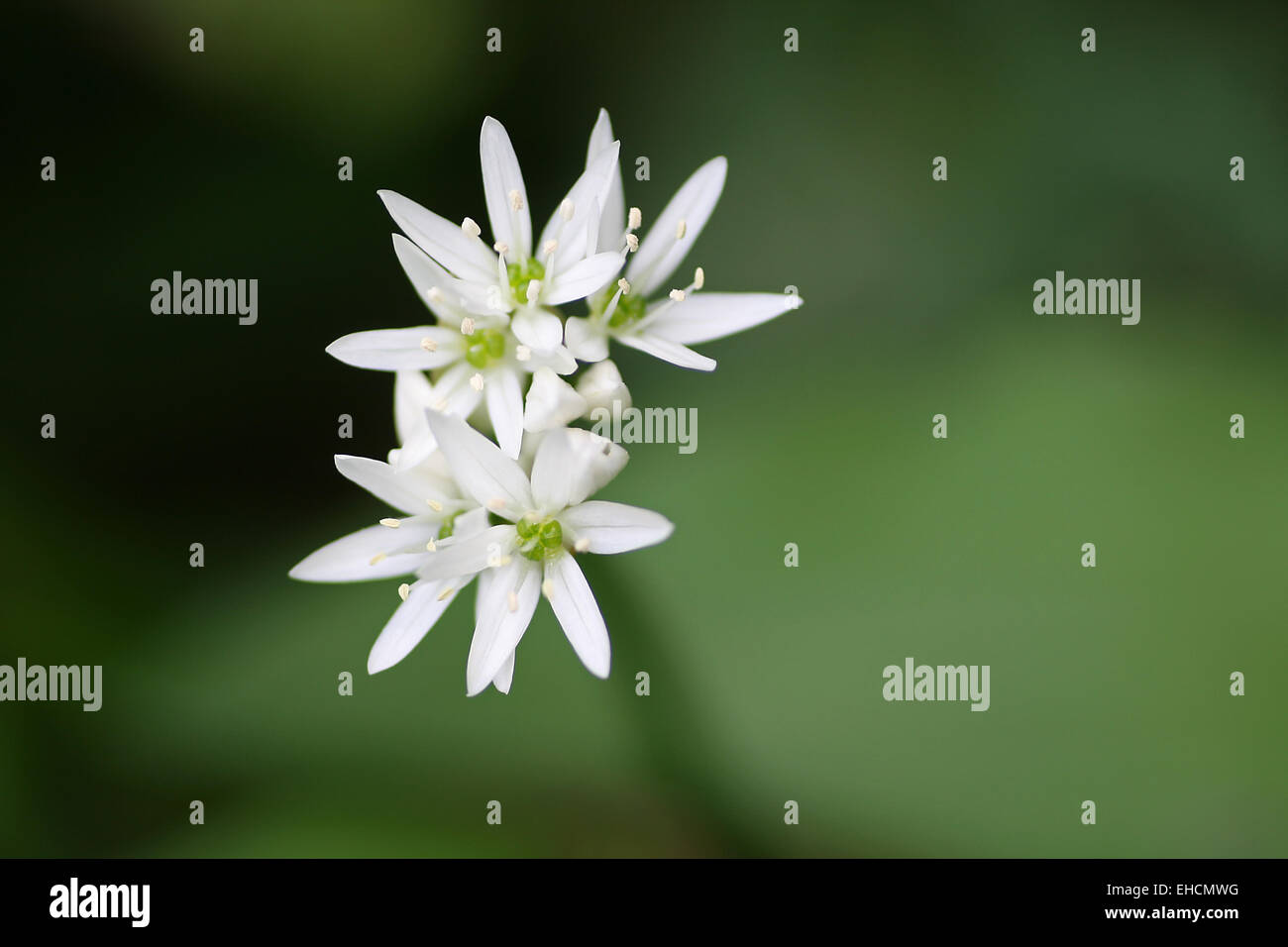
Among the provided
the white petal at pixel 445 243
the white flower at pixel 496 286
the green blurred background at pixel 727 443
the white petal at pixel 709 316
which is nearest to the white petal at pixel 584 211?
the white flower at pixel 496 286

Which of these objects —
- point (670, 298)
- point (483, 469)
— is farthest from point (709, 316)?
point (483, 469)

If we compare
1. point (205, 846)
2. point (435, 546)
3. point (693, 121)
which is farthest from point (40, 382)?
point (693, 121)

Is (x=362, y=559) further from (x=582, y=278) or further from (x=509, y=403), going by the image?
(x=582, y=278)

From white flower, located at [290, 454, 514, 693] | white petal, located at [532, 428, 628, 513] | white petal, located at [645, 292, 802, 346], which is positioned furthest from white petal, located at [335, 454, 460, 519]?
white petal, located at [645, 292, 802, 346]

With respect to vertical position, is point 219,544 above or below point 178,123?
below

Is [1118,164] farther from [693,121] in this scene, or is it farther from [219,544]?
[219,544]

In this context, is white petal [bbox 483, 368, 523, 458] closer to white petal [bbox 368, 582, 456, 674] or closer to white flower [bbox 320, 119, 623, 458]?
white flower [bbox 320, 119, 623, 458]

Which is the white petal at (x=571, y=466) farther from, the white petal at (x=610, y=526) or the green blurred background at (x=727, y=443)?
the green blurred background at (x=727, y=443)
